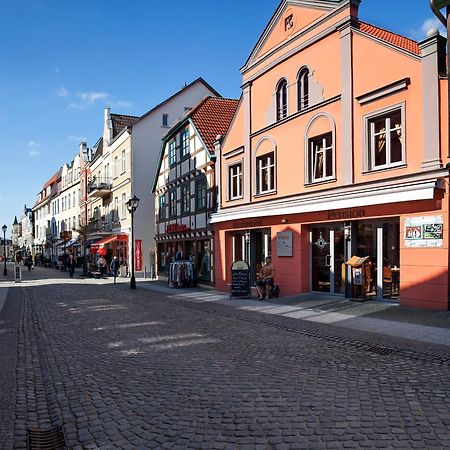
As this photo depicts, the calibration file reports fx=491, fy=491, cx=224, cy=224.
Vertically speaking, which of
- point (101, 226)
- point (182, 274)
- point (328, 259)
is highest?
point (101, 226)

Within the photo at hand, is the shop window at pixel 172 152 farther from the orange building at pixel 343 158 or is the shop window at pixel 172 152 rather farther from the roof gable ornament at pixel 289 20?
the roof gable ornament at pixel 289 20

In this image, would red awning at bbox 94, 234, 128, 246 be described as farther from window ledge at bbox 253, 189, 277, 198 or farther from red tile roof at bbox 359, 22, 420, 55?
red tile roof at bbox 359, 22, 420, 55

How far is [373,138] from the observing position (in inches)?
550

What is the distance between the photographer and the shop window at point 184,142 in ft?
87.1

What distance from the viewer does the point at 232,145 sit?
2103cm

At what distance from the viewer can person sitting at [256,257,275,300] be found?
1666 centimetres

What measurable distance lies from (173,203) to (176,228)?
203cm

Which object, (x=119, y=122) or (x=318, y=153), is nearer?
(x=318, y=153)

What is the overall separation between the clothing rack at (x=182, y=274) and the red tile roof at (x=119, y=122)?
19557mm

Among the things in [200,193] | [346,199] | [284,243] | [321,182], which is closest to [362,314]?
[346,199]

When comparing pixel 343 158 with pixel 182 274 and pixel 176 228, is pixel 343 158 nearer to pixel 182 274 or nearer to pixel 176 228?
pixel 182 274

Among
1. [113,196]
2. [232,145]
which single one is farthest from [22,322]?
[113,196]

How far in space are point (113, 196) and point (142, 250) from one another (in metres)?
7.62

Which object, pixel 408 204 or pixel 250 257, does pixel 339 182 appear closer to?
pixel 408 204
